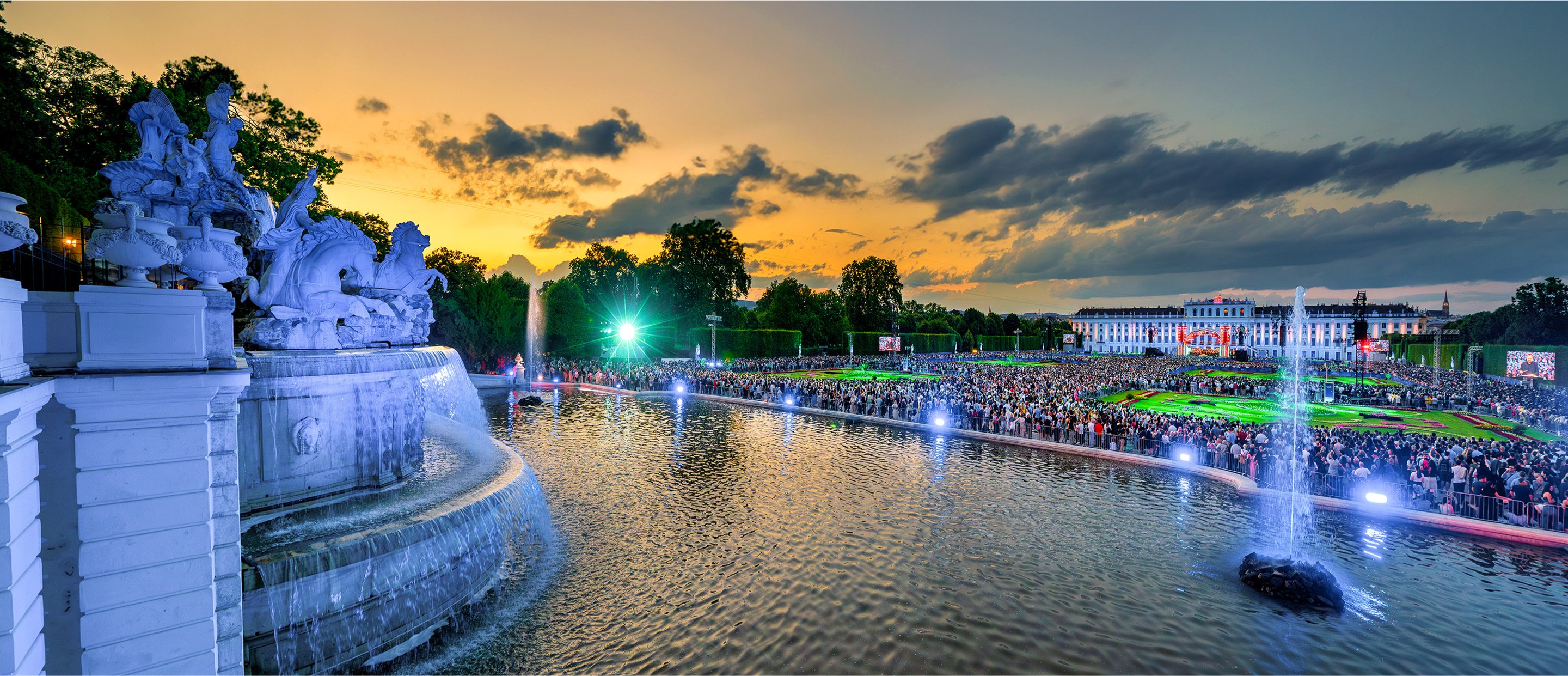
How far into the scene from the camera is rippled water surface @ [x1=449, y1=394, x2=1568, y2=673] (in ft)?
24.8

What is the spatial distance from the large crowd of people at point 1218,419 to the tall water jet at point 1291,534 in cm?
20

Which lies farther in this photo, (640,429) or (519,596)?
(640,429)

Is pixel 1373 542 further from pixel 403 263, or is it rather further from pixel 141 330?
pixel 403 263

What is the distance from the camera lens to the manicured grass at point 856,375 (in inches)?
1880

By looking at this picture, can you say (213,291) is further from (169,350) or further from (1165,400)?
(1165,400)

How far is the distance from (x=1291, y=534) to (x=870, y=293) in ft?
276

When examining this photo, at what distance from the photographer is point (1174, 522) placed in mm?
12609

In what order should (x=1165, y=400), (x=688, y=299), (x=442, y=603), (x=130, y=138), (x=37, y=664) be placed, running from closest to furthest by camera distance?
(x=37, y=664) < (x=442, y=603) < (x=130, y=138) < (x=1165, y=400) < (x=688, y=299)

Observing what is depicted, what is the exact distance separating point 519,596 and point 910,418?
1904 cm

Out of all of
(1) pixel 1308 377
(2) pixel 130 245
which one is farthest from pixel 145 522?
(1) pixel 1308 377

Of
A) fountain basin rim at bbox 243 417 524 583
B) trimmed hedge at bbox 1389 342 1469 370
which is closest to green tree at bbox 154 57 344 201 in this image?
fountain basin rim at bbox 243 417 524 583

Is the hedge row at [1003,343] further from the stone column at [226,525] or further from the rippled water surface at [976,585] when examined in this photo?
the stone column at [226,525]

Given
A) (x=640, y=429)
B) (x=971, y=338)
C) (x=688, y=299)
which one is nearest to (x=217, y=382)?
(x=640, y=429)

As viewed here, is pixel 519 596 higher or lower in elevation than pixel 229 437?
lower
